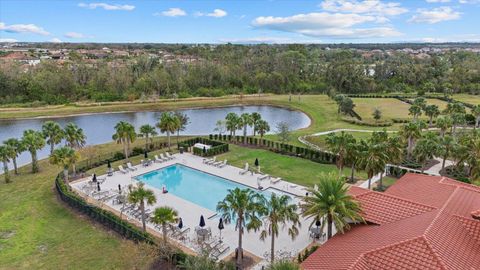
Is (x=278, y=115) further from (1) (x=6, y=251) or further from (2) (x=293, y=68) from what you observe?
(1) (x=6, y=251)

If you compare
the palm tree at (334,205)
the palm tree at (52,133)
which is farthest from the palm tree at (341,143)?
the palm tree at (52,133)

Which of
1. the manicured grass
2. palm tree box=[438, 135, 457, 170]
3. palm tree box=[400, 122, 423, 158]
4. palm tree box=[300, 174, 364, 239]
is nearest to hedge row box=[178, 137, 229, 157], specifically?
the manicured grass

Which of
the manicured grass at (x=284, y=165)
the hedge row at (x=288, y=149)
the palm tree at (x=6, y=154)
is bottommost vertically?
the manicured grass at (x=284, y=165)

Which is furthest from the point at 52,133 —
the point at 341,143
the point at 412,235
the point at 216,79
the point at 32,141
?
the point at 216,79

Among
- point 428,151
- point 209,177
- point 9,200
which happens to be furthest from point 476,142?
point 9,200

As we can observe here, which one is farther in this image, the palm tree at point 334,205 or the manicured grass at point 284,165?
the manicured grass at point 284,165

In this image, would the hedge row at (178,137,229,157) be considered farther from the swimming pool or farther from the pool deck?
the swimming pool

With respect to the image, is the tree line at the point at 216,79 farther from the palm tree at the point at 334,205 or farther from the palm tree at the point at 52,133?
the palm tree at the point at 334,205
